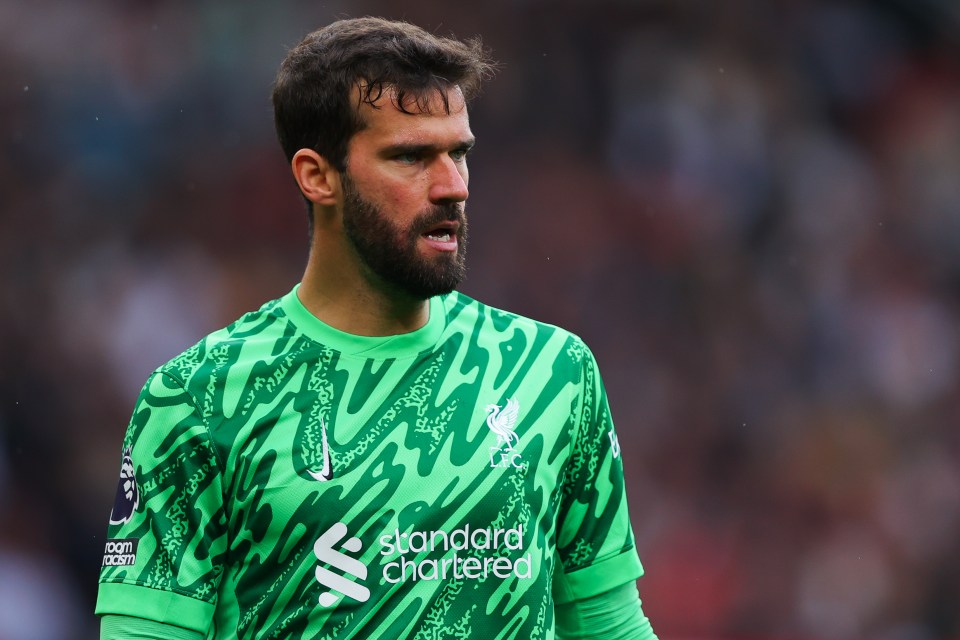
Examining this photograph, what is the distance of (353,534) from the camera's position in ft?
8.61

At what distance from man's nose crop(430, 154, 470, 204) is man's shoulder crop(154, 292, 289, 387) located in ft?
1.34

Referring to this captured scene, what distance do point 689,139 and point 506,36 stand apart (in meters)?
1.27

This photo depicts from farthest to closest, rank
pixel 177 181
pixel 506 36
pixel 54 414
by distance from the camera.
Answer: pixel 506 36
pixel 177 181
pixel 54 414

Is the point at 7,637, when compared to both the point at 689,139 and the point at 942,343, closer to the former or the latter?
the point at 689,139

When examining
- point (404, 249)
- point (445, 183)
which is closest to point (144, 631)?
point (404, 249)

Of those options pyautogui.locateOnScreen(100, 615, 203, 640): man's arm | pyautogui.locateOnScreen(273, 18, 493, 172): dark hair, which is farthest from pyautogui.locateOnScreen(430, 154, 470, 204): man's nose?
pyautogui.locateOnScreen(100, 615, 203, 640): man's arm

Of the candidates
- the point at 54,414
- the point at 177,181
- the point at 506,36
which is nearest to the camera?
the point at 54,414

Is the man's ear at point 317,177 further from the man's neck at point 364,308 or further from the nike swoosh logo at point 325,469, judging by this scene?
the nike swoosh logo at point 325,469

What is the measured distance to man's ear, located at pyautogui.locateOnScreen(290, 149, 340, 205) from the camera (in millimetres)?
2869

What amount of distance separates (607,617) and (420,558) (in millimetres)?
474

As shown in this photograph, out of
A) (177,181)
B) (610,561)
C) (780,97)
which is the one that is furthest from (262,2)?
(610,561)

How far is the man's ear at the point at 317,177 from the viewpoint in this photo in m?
2.87

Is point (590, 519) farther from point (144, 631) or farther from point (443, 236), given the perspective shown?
point (144, 631)

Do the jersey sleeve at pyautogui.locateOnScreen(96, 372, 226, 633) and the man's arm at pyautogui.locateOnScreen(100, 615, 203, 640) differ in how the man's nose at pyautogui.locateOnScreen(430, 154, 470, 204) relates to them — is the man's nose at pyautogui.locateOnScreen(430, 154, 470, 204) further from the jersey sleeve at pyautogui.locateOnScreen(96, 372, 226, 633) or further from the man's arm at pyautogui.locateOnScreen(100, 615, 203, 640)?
the man's arm at pyautogui.locateOnScreen(100, 615, 203, 640)
